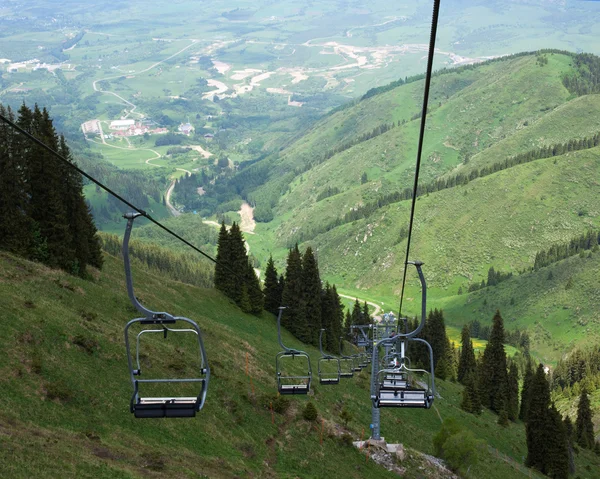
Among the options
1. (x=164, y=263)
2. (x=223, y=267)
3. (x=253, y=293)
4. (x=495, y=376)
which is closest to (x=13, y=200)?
(x=223, y=267)

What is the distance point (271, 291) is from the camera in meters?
112

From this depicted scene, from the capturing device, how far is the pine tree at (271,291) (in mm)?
111375

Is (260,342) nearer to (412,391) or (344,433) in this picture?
(344,433)

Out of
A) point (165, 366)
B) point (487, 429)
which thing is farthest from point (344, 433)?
point (487, 429)

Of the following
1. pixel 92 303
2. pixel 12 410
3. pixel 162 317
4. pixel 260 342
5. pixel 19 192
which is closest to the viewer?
pixel 162 317

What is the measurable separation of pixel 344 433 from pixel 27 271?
110 feet

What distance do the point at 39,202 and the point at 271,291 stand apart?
52.8 m

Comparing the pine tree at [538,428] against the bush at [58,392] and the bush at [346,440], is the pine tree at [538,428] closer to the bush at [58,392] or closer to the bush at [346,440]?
the bush at [346,440]

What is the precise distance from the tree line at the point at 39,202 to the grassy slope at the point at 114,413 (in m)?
5.17

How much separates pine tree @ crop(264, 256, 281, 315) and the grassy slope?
37099 millimetres

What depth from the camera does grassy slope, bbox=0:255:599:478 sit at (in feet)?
109

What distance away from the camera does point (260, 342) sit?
83.2m

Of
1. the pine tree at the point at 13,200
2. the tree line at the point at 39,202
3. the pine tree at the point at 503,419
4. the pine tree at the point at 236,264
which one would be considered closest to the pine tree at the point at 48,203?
the tree line at the point at 39,202

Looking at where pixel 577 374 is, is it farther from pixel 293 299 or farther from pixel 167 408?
pixel 167 408
